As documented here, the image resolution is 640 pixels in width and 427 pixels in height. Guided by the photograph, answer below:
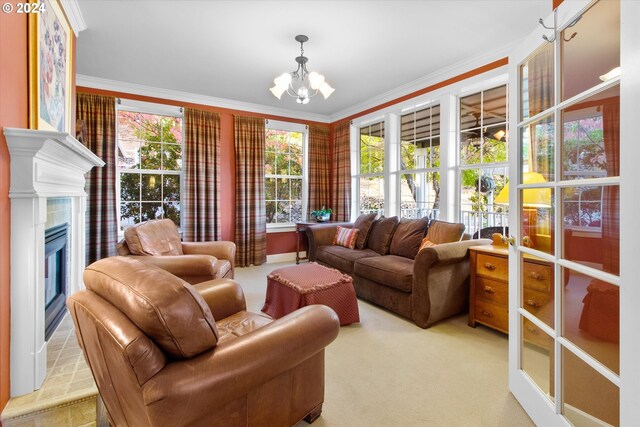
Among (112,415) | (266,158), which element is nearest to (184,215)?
(266,158)

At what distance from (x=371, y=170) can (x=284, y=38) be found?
2.64m

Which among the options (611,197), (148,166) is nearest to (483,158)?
(611,197)

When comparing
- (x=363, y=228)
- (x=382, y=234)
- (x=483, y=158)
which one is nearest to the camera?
(x=483, y=158)

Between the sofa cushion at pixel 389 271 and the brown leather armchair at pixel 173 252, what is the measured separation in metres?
1.43

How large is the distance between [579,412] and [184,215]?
14.6 ft

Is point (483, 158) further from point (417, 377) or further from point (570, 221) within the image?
point (417, 377)

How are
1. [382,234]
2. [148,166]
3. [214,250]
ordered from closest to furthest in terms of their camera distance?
1. [214,250]
2. [382,234]
3. [148,166]

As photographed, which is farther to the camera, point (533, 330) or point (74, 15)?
point (74, 15)

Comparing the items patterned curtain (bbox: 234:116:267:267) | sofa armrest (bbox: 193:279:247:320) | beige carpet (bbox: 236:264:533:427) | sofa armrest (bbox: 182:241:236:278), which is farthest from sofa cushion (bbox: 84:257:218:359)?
patterned curtain (bbox: 234:116:267:267)

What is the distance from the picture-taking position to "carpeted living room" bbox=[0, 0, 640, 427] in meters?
1.06

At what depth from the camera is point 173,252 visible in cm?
318

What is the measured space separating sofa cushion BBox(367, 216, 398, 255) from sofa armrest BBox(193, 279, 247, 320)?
2.22 m

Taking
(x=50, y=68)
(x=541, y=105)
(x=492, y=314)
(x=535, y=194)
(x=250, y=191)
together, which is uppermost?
(x=50, y=68)

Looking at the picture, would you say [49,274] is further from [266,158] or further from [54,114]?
[266,158]
